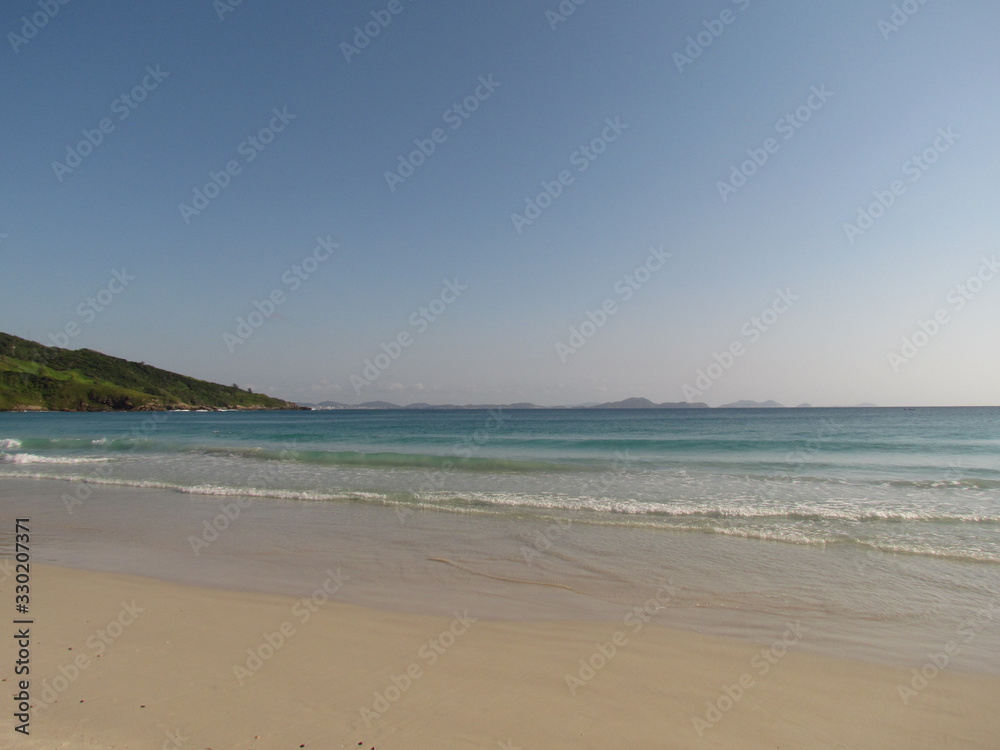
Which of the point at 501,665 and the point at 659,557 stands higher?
the point at 501,665

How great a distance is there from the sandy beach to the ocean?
95 cm

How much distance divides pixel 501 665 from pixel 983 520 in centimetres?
1267

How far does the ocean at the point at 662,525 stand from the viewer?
6.79 meters

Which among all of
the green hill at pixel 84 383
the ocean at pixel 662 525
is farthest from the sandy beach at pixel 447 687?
the green hill at pixel 84 383

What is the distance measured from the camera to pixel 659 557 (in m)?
8.91

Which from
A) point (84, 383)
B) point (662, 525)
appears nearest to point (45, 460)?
point (662, 525)

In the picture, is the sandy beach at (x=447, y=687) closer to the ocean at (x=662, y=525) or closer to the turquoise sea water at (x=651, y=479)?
the ocean at (x=662, y=525)

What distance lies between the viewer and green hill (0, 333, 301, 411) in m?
94.7

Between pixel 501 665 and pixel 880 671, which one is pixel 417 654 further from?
pixel 880 671

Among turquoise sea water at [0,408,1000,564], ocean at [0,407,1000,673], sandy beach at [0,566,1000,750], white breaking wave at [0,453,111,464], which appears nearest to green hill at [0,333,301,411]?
turquoise sea water at [0,408,1000,564]

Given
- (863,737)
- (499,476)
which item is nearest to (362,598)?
(863,737)

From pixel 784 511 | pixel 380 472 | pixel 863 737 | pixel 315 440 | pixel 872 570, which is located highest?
pixel 863 737

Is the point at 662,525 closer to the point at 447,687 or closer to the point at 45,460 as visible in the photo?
the point at 447,687

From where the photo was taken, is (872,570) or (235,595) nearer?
(235,595)
